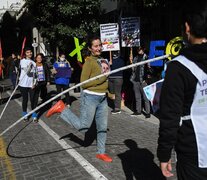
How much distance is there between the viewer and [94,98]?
529 cm

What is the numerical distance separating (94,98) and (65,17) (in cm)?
1149

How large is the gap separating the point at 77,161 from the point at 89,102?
98 cm

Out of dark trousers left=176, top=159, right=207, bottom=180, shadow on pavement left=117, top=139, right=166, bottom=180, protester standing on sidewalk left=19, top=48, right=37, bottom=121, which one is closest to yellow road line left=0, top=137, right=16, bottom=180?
shadow on pavement left=117, top=139, right=166, bottom=180

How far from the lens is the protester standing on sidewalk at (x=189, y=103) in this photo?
228 centimetres

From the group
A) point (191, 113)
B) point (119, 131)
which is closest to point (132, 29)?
point (119, 131)

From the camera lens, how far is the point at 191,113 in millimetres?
2357

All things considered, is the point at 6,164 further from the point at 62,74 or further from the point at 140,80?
the point at 62,74

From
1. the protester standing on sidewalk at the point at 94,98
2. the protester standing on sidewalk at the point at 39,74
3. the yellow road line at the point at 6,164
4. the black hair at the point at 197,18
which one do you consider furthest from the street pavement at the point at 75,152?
the black hair at the point at 197,18

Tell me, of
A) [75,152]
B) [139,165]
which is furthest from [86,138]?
[139,165]

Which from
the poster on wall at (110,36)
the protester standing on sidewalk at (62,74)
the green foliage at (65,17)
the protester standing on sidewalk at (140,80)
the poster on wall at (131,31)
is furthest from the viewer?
the green foliage at (65,17)

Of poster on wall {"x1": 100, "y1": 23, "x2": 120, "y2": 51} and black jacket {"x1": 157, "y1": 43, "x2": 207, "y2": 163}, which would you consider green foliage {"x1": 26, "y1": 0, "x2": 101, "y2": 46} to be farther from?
black jacket {"x1": 157, "y1": 43, "x2": 207, "y2": 163}

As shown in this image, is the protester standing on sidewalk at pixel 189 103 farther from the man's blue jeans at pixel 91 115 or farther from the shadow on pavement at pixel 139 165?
the man's blue jeans at pixel 91 115

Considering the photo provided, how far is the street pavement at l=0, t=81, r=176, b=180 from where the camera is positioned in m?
4.95

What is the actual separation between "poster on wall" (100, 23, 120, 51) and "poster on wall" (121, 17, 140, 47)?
26cm
